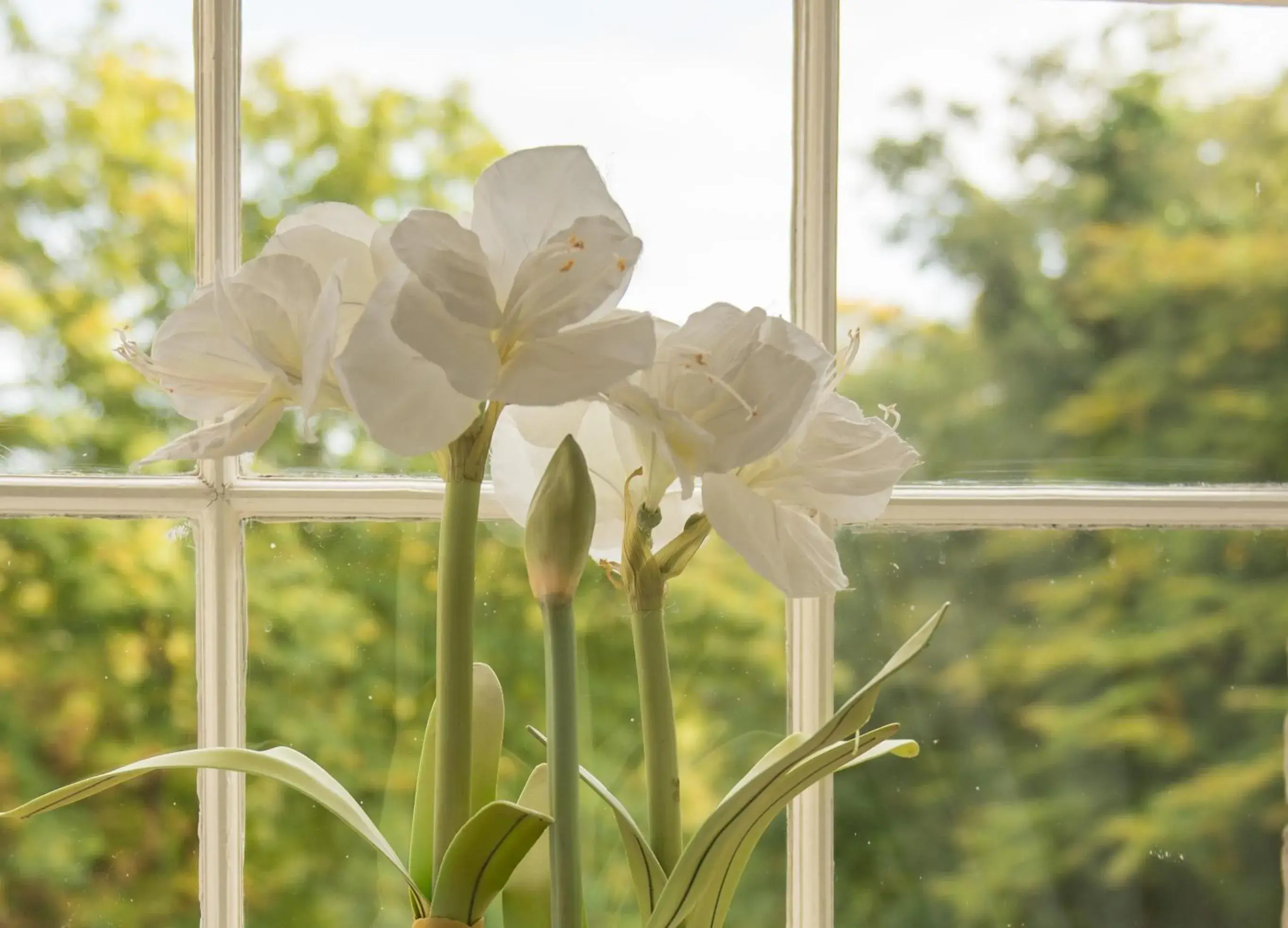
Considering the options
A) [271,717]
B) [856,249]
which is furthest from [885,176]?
[271,717]

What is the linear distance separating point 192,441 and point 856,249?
62cm

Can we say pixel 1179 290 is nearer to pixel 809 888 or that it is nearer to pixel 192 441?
pixel 809 888

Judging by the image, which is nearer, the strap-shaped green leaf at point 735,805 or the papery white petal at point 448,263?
the papery white petal at point 448,263

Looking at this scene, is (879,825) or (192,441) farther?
(879,825)

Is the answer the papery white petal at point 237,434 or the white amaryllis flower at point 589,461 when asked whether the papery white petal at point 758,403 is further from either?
the papery white petal at point 237,434

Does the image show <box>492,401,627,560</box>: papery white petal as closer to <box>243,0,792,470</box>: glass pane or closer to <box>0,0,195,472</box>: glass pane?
<box>243,0,792,470</box>: glass pane

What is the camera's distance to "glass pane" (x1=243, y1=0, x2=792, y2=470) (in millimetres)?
907

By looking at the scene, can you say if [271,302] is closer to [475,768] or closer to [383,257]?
[383,257]

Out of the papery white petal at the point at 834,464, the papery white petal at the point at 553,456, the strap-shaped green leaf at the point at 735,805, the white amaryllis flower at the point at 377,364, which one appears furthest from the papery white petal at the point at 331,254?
the strap-shaped green leaf at the point at 735,805

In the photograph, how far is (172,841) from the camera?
2.92 ft

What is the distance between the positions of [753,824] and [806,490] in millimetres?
194

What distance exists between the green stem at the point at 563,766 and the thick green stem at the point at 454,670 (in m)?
0.04

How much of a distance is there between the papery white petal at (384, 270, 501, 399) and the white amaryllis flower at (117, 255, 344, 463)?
3 cm

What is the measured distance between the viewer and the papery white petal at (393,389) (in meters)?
0.49
